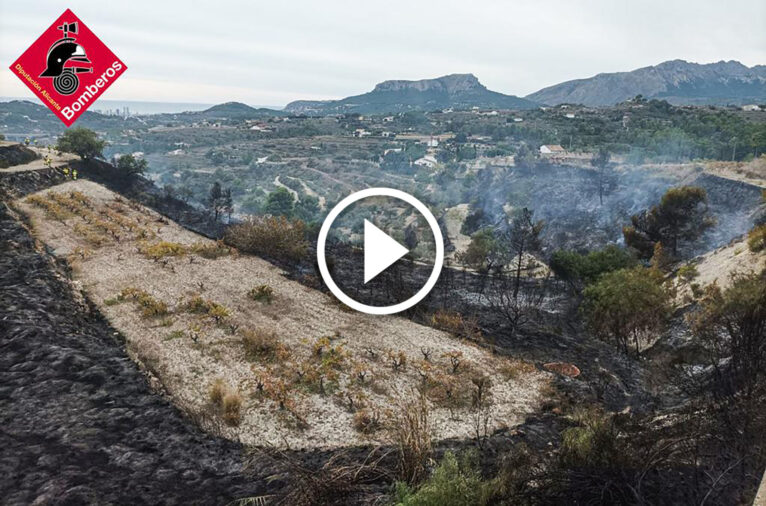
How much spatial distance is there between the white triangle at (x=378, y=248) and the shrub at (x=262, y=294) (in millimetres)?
5082

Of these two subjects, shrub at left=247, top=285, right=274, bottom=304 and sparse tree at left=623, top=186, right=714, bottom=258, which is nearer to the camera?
shrub at left=247, top=285, right=274, bottom=304

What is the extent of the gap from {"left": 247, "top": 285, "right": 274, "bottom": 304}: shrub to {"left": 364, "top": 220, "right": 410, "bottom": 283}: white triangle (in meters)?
5.08

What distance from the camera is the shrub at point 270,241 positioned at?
28141 millimetres

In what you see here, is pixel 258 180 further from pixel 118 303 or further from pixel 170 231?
pixel 118 303

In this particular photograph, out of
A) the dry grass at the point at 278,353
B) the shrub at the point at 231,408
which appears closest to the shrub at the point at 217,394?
the dry grass at the point at 278,353

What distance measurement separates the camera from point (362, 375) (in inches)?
574

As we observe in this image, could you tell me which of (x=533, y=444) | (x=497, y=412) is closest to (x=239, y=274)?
(x=497, y=412)

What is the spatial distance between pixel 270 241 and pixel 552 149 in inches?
3442

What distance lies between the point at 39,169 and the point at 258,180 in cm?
5355

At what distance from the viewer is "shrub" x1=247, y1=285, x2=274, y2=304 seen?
20.8 m

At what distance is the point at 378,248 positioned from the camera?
18.4 meters

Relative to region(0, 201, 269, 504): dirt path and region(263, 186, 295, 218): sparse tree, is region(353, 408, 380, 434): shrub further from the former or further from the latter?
region(263, 186, 295, 218): sparse tree

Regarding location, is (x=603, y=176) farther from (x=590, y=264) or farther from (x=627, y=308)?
(x=627, y=308)

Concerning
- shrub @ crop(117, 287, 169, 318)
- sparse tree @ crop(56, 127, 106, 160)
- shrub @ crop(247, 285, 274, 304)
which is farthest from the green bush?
sparse tree @ crop(56, 127, 106, 160)
